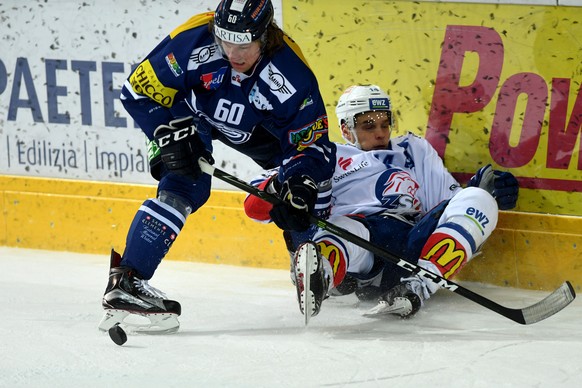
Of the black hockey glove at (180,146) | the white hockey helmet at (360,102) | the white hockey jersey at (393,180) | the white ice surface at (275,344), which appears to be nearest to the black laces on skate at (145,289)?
the white ice surface at (275,344)

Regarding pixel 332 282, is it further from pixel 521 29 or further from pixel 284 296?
pixel 521 29

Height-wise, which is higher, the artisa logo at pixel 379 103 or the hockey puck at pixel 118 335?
the artisa logo at pixel 379 103

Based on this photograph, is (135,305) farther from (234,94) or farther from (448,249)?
(448,249)

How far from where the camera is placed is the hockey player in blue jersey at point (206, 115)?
3604 mm

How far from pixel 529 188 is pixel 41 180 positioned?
225cm

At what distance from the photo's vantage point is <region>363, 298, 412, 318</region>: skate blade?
382 cm

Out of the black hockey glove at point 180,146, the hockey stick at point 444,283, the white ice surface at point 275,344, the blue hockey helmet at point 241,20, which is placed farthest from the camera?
the hockey stick at point 444,283

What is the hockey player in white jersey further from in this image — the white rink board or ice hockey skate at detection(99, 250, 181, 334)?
the white rink board

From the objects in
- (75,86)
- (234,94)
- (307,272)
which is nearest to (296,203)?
(307,272)

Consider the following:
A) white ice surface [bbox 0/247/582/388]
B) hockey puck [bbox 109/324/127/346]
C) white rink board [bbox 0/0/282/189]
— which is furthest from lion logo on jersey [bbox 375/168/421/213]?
hockey puck [bbox 109/324/127/346]

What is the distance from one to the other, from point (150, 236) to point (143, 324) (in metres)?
0.31

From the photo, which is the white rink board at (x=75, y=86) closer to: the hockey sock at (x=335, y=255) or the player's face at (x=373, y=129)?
the player's face at (x=373, y=129)

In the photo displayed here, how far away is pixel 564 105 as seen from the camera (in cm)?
424

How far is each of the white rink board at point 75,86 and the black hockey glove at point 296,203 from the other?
4.01 ft
